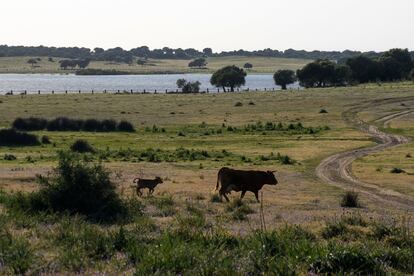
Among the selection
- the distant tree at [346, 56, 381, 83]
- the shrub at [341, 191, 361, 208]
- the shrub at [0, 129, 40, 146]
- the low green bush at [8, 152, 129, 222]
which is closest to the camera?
the low green bush at [8, 152, 129, 222]

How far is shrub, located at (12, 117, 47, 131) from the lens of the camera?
70812mm

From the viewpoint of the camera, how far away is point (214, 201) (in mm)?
25750

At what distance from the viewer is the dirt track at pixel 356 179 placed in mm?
30938

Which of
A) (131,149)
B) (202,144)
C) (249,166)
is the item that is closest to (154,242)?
(249,166)

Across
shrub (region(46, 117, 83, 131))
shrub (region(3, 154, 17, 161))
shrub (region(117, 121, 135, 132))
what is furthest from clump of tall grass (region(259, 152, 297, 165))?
shrub (region(46, 117, 83, 131))

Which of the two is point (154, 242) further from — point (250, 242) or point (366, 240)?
point (366, 240)

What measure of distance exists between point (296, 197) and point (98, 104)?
250ft

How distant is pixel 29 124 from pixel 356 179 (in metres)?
43.2

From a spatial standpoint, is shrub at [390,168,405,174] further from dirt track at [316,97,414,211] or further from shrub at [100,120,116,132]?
shrub at [100,120,116,132]

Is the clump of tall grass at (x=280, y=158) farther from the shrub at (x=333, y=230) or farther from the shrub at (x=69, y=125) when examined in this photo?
the shrub at (x=333, y=230)

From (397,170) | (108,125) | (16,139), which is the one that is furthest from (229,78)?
(397,170)

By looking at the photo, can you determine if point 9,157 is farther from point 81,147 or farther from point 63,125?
point 63,125

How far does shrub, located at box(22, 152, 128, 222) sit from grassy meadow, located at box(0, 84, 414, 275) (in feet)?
2.00

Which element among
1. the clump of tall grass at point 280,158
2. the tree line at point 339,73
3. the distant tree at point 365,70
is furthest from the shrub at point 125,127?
the distant tree at point 365,70
